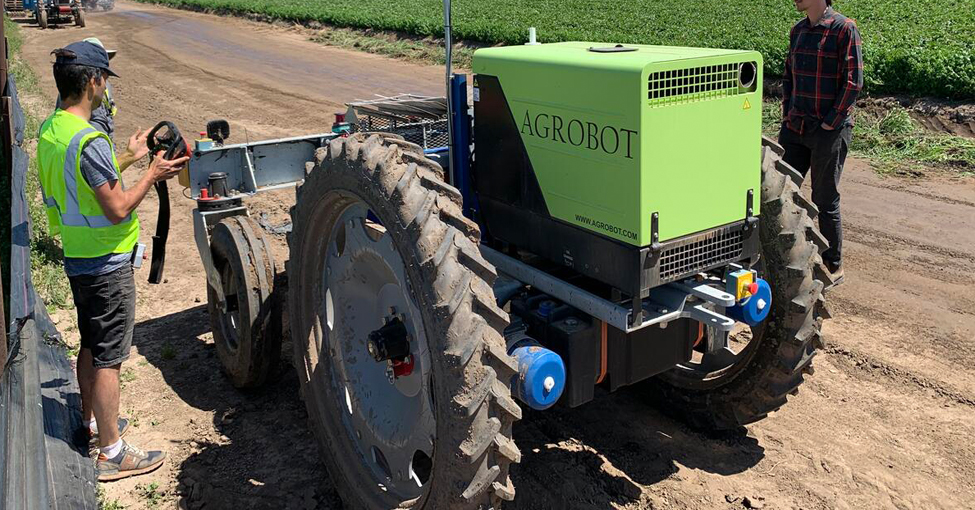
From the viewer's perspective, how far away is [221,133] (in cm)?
583

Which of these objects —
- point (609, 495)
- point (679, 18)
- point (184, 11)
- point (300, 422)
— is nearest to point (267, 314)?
point (300, 422)

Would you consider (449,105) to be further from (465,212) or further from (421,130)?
(421,130)

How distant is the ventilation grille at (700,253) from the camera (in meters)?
3.52

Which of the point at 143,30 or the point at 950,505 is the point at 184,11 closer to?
the point at 143,30

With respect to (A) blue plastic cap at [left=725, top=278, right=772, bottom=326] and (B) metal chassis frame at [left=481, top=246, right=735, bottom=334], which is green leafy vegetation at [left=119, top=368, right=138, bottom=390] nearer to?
(B) metal chassis frame at [left=481, top=246, right=735, bottom=334]

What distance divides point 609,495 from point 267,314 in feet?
7.38

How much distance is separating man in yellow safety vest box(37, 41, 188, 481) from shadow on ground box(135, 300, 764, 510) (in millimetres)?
445

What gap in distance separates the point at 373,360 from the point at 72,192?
1.74m

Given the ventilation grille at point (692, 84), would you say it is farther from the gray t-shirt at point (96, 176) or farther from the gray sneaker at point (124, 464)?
the gray sneaker at point (124, 464)

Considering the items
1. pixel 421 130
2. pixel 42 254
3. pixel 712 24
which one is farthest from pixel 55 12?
pixel 421 130

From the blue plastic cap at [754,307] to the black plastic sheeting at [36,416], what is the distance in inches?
116

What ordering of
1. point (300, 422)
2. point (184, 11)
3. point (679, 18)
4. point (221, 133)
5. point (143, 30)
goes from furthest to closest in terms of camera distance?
1. point (184, 11)
2. point (143, 30)
3. point (679, 18)
4. point (221, 133)
5. point (300, 422)

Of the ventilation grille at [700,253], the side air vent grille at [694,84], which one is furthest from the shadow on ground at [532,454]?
the side air vent grille at [694,84]

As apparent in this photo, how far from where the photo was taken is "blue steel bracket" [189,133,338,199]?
564cm
